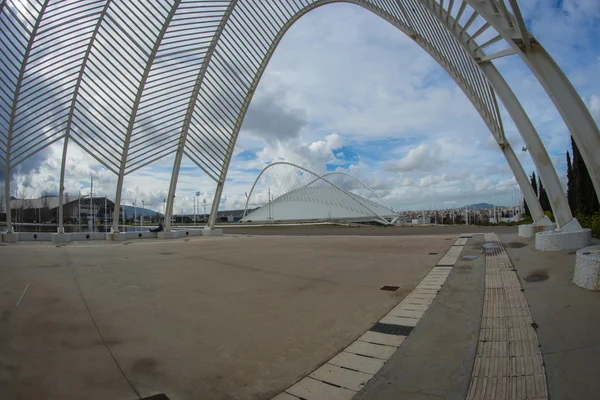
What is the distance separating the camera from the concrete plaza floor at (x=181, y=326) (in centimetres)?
304

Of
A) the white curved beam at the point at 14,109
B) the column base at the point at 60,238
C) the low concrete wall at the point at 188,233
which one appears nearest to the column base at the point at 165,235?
the low concrete wall at the point at 188,233

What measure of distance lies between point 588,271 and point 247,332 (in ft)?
16.6

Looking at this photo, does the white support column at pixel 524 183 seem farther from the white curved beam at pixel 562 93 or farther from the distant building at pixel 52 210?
the distant building at pixel 52 210

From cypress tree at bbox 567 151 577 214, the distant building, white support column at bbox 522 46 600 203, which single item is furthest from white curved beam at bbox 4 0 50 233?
the distant building

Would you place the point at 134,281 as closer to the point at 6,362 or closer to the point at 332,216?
the point at 6,362

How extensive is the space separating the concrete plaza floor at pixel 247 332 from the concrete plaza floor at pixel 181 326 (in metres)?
0.02

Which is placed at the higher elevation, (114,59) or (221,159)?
(114,59)

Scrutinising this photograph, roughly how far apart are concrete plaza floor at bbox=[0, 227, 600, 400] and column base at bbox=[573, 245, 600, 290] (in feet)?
0.45

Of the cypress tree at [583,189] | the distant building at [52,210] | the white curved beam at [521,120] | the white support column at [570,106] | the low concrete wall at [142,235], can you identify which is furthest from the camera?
the distant building at [52,210]

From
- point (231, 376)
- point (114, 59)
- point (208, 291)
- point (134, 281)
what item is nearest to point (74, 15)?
point (114, 59)

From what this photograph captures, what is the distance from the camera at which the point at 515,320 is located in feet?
13.8

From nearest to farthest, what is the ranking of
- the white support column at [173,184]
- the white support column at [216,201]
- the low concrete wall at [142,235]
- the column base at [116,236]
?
the column base at [116,236] → the low concrete wall at [142,235] → the white support column at [173,184] → the white support column at [216,201]

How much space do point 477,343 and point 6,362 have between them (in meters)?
4.78

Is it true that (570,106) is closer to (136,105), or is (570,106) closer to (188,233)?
(136,105)
